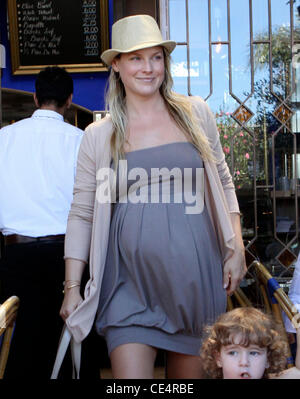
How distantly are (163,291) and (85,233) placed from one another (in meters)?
0.35

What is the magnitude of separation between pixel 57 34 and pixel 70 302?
247 centimetres

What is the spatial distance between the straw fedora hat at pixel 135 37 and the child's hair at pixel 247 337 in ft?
3.07

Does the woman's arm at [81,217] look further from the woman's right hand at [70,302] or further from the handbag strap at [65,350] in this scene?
the handbag strap at [65,350]

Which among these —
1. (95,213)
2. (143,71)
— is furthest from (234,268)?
(143,71)

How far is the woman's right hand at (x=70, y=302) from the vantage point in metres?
2.08

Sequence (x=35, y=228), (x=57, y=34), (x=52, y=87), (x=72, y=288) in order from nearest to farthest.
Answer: (x=72, y=288) < (x=35, y=228) < (x=52, y=87) < (x=57, y=34)

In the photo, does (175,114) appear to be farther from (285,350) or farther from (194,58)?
(194,58)

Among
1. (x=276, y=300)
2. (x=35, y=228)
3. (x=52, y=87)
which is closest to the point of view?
(x=276, y=300)

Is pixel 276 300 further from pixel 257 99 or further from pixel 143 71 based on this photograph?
pixel 257 99

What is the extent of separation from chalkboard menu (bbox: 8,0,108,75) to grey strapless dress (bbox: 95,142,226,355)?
7.07 ft

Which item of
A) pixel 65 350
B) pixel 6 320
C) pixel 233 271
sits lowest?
pixel 65 350

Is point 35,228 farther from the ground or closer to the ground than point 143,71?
closer to the ground

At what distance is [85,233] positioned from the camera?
2.16 m

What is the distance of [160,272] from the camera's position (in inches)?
79.7
